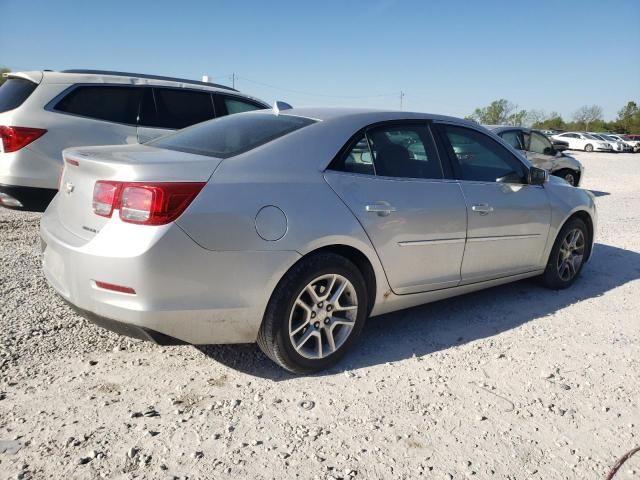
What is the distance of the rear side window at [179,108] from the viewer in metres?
6.22

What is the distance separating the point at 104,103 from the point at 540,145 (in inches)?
348

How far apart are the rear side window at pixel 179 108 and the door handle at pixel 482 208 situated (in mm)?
4039

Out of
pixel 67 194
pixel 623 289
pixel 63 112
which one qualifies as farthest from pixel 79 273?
pixel 623 289

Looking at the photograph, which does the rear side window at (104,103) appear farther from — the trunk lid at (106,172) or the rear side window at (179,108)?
the trunk lid at (106,172)

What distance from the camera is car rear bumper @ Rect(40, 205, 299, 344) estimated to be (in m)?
2.45

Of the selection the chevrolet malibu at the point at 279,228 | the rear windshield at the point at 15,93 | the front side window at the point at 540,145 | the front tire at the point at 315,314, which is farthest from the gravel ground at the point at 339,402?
the front side window at the point at 540,145

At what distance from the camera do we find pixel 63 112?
538 cm

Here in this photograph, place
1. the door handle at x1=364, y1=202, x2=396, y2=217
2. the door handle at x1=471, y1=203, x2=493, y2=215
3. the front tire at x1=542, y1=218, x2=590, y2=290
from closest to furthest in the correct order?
1. the door handle at x1=364, y1=202, x2=396, y2=217
2. the door handle at x1=471, y1=203, x2=493, y2=215
3. the front tire at x1=542, y1=218, x2=590, y2=290

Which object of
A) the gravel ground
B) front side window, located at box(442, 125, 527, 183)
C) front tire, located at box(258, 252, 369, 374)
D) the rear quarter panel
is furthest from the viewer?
front side window, located at box(442, 125, 527, 183)

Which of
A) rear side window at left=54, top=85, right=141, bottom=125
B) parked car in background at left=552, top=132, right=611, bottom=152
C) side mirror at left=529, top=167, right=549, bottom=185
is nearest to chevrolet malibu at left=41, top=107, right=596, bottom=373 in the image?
side mirror at left=529, top=167, right=549, bottom=185

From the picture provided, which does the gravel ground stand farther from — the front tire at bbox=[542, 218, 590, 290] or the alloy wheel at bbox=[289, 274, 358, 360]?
the front tire at bbox=[542, 218, 590, 290]

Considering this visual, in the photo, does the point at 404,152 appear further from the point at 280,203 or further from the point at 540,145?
the point at 540,145

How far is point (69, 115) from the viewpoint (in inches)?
213

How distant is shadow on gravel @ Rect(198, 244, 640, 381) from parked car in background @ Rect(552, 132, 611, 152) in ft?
125
